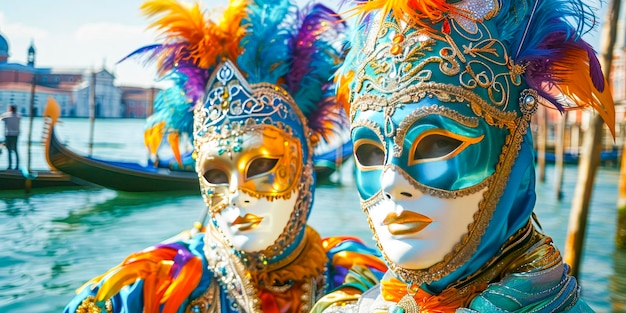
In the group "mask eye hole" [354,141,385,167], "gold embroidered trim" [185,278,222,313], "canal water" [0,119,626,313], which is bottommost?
"canal water" [0,119,626,313]

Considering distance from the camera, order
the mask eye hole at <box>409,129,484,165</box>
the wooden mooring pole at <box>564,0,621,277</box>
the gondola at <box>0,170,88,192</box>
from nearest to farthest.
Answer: the mask eye hole at <box>409,129,484,165</box> < the gondola at <box>0,170,88,192</box> < the wooden mooring pole at <box>564,0,621,277</box>

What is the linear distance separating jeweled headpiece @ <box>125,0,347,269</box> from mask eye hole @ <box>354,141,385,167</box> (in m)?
0.85

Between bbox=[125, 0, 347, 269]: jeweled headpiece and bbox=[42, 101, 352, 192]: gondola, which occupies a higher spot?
bbox=[125, 0, 347, 269]: jeweled headpiece

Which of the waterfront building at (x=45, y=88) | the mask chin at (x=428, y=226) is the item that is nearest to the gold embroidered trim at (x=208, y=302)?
the mask chin at (x=428, y=226)

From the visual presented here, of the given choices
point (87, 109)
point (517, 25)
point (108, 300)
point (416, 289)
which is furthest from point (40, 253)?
point (87, 109)

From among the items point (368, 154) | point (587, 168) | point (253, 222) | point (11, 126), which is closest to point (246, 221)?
point (253, 222)

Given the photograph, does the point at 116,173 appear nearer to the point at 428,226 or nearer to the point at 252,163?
the point at 252,163

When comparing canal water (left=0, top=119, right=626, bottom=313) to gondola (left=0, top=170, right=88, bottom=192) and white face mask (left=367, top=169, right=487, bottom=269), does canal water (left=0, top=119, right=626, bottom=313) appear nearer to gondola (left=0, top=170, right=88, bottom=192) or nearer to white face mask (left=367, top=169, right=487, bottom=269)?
gondola (left=0, top=170, right=88, bottom=192)

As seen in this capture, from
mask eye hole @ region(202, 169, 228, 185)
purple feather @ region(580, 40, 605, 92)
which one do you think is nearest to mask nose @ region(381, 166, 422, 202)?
purple feather @ region(580, 40, 605, 92)

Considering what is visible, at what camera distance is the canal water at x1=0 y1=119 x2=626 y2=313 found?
11.4 ft

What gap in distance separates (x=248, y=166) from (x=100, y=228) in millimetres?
3791

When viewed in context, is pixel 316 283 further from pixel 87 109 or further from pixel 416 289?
pixel 87 109

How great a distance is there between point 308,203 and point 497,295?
1.24 metres

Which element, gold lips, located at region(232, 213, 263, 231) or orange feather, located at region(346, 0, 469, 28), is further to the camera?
gold lips, located at region(232, 213, 263, 231)
